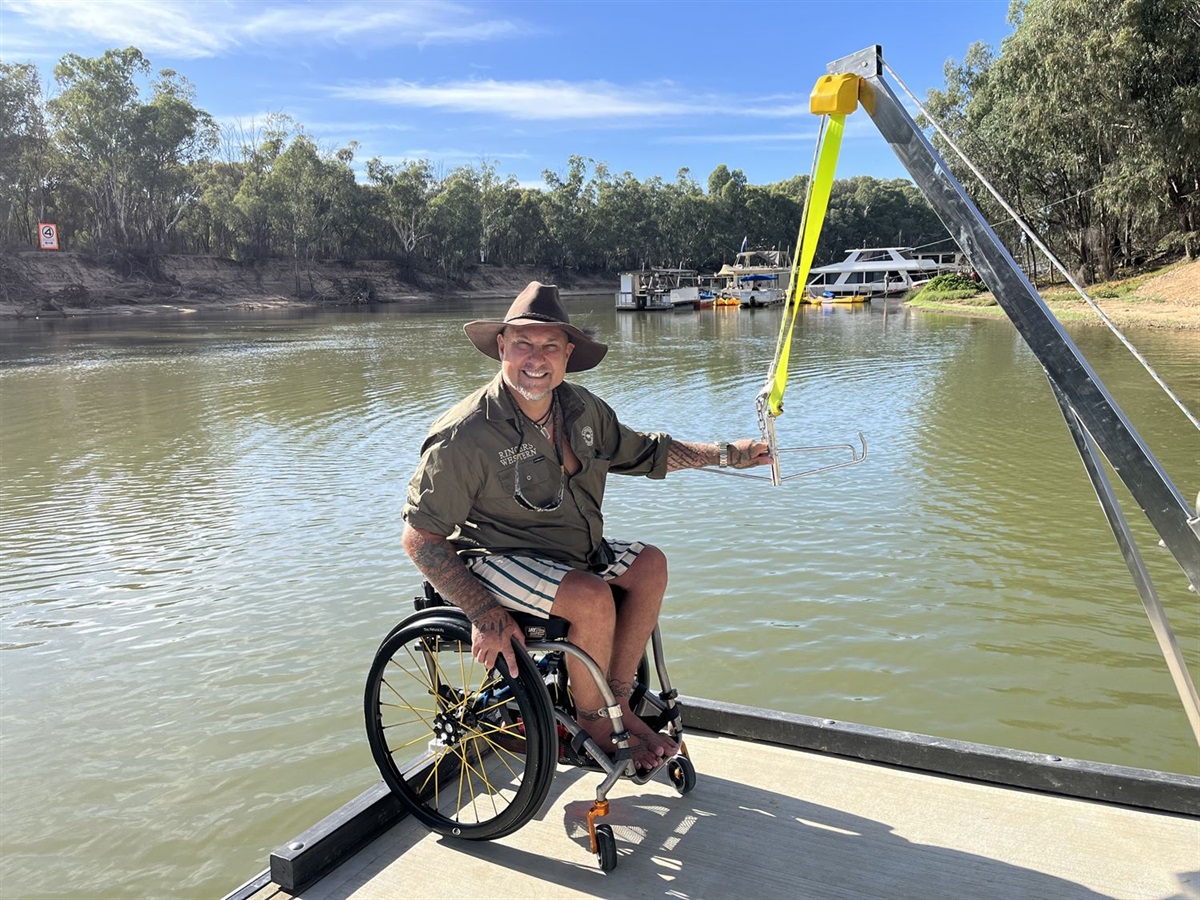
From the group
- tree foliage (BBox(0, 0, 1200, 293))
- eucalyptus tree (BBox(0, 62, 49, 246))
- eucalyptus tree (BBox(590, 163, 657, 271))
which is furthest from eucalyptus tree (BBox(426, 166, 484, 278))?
eucalyptus tree (BBox(0, 62, 49, 246))

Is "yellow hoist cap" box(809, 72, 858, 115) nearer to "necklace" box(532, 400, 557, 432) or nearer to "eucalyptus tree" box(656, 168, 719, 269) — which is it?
"necklace" box(532, 400, 557, 432)

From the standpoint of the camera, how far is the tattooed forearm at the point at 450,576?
2.65 m

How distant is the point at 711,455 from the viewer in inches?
134

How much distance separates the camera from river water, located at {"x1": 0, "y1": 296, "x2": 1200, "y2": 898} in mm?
4203

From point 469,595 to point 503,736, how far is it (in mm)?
581

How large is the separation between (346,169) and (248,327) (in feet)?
141

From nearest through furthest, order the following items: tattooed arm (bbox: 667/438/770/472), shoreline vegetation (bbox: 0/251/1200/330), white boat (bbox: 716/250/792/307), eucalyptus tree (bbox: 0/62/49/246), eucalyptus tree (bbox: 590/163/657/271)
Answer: tattooed arm (bbox: 667/438/770/472) < shoreline vegetation (bbox: 0/251/1200/330) < white boat (bbox: 716/250/792/307) < eucalyptus tree (bbox: 0/62/49/246) < eucalyptus tree (bbox: 590/163/657/271)

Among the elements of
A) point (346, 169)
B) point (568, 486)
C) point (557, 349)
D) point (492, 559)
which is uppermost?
point (346, 169)

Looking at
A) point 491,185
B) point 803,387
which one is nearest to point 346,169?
point 491,185

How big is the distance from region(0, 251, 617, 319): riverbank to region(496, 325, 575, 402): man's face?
5961cm

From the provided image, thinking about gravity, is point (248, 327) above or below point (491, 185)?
below

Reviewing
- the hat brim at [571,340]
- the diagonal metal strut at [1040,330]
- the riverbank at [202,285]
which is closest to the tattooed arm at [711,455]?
the hat brim at [571,340]

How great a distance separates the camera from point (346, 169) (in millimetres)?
80375

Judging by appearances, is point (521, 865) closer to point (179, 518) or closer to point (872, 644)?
point (872, 644)
